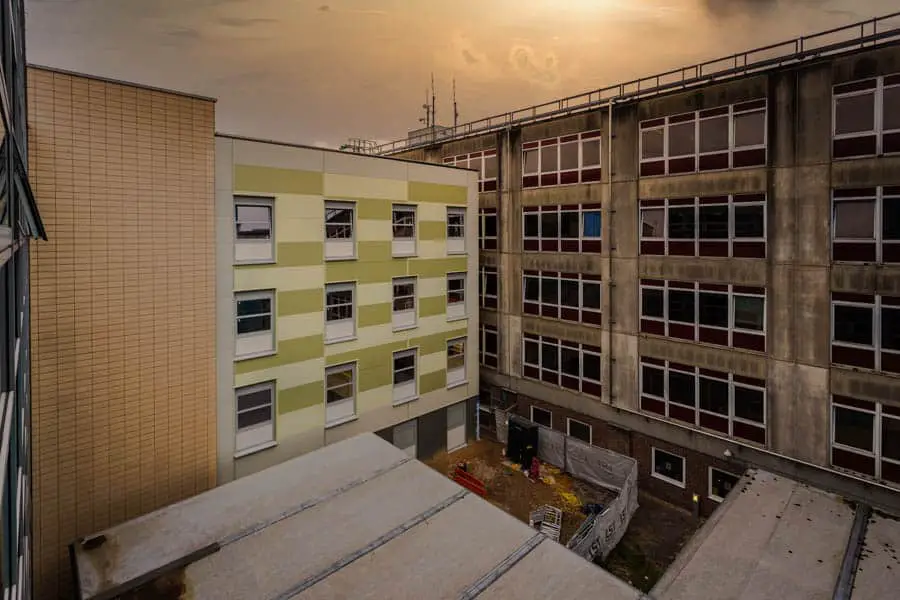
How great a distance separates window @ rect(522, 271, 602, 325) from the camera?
905 inches

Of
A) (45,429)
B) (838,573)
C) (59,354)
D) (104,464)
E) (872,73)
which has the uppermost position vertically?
(872,73)

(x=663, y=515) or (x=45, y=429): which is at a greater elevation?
(x=45, y=429)

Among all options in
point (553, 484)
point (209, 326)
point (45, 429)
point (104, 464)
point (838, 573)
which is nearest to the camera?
point (838, 573)

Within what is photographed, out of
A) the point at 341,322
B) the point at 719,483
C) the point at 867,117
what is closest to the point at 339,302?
the point at 341,322

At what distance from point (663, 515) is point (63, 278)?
22.0 m

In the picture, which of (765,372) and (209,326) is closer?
(209,326)

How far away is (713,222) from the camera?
18953 millimetres

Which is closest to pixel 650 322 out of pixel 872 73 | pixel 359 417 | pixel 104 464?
pixel 872 73

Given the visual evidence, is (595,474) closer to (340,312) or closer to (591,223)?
(591,223)

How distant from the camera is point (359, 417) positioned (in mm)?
21078

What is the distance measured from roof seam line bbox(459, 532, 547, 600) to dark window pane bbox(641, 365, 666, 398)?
Result: 11178mm

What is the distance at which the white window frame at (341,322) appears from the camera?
20.0m

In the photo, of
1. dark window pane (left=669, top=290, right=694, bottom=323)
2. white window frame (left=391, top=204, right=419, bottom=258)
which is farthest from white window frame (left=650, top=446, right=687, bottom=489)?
white window frame (left=391, top=204, right=419, bottom=258)

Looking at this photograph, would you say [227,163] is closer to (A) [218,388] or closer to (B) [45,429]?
(A) [218,388]
